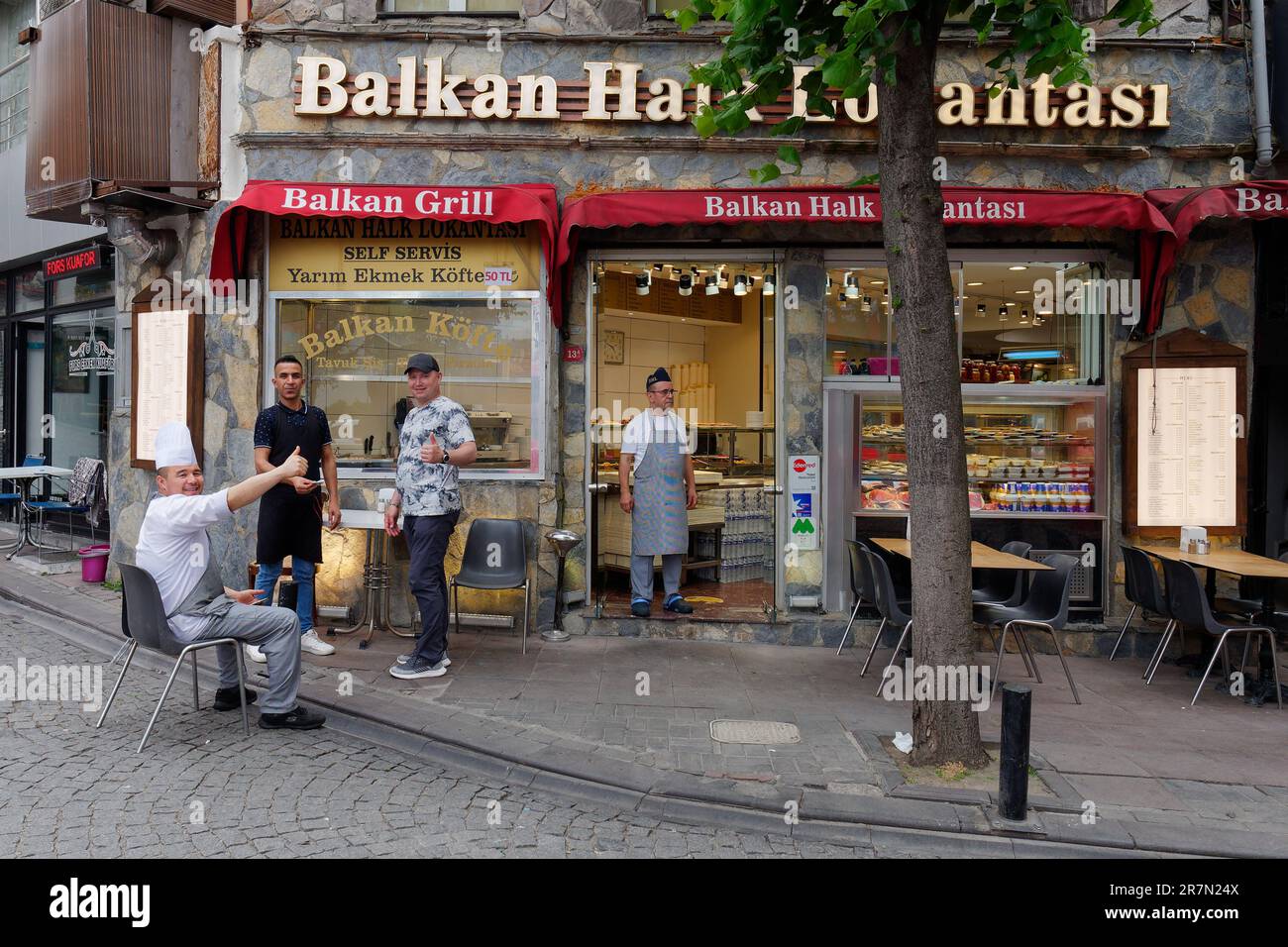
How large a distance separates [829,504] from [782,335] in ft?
5.04

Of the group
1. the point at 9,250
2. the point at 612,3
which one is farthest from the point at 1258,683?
the point at 9,250

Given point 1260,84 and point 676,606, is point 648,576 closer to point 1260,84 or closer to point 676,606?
point 676,606

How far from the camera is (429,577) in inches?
253

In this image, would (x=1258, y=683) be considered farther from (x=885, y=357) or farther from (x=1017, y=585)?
(x=885, y=357)

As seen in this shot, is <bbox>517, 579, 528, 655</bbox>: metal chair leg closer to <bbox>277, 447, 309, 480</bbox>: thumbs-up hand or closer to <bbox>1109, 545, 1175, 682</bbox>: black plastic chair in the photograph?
<bbox>277, 447, 309, 480</bbox>: thumbs-up hand

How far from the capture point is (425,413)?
6594 millimetres

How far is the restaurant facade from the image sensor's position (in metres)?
7.93

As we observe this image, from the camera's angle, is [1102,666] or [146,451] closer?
[1102,666]

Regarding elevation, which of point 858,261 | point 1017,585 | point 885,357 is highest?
point 858,261

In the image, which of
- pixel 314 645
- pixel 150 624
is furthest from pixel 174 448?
pixel 314 645

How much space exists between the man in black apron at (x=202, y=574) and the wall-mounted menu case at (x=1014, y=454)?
4898 mm

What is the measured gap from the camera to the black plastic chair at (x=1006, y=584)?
285 inches

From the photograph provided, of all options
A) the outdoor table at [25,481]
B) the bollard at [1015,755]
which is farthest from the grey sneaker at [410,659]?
the outdoor table at [25,481]

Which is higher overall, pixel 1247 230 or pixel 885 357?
pixel 1247 230
